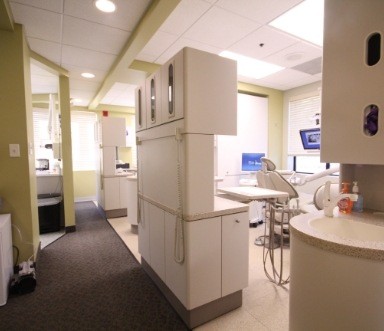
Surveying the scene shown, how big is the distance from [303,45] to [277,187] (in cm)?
190

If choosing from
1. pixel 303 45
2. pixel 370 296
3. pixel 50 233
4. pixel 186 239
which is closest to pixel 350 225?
pixel 370 296

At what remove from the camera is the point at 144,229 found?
8.27ft

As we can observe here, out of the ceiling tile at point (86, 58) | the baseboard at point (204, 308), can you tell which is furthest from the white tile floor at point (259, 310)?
the ceiling tile at point (86, 58)

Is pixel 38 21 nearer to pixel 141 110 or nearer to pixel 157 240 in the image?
pixel 141 110

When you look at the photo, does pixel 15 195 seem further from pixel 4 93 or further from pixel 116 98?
pixel 116 98

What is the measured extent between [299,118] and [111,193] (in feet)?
13.8

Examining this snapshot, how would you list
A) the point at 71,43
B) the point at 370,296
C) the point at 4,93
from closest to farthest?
the point at 370,296, the point at 4,93, the point at 71,43

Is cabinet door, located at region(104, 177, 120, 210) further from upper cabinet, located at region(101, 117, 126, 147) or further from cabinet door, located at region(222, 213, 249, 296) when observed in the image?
cabinet door, located at region(222, 213, 249, 296)

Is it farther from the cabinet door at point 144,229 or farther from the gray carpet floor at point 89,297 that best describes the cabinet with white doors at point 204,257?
the cabinet door at point 144,229

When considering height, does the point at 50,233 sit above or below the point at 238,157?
below

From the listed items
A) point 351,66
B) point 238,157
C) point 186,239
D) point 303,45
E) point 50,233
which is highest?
point 303,45

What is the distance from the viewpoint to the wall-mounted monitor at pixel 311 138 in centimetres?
359

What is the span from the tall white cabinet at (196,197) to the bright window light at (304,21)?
1122mm

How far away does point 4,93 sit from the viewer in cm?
237
